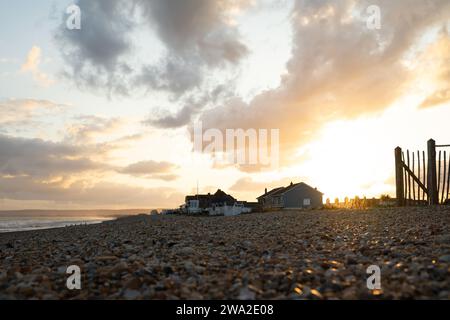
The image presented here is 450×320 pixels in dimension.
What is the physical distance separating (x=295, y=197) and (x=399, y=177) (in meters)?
46.5

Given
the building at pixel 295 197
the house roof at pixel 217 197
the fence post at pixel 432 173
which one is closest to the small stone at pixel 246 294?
the fence post at pixel 432 173

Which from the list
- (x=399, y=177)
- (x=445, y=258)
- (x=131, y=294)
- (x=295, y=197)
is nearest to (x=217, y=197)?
(x=295, y=197)

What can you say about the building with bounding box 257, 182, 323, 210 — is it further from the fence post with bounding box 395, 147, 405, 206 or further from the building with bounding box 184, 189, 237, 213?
the fence post with bounding box 395, 147, 405, 206

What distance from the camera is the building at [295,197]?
2507 inches

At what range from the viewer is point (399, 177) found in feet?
60.8

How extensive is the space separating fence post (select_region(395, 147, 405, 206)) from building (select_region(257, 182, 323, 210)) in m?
43.3

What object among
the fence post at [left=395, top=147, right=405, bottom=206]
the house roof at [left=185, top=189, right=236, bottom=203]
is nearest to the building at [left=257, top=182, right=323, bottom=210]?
the house roof at [left=185, top=189, right=236, bottom=203]

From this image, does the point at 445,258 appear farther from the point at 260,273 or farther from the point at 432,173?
the point at 432,173
